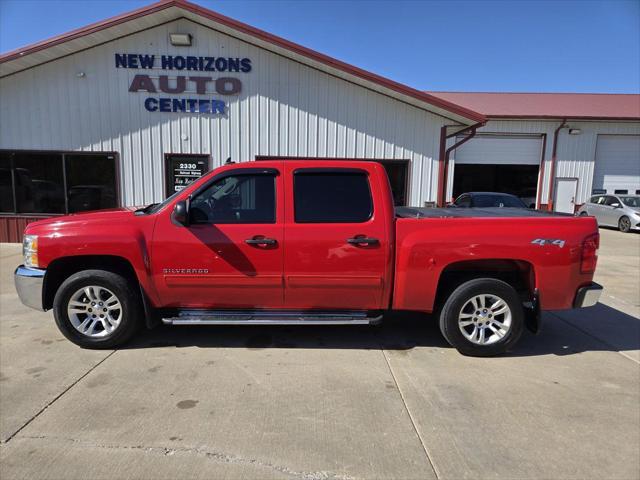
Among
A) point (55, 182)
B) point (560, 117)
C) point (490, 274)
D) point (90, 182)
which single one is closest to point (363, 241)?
point (490, 274)

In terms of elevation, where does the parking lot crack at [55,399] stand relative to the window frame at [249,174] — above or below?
below

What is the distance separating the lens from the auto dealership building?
401 inches

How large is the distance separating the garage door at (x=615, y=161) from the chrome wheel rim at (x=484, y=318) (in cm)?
Answer: 1966

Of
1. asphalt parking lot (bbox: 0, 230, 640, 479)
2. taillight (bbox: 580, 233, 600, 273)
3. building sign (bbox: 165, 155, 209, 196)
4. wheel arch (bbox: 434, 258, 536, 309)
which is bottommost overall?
asphalt parking lot (bbox: 0, 230, 640, 479)

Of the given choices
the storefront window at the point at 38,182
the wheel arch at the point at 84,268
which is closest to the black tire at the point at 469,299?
the wheel arch at the point at 84,268

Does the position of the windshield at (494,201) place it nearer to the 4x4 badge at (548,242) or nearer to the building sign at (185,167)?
the building sign at (185,167)

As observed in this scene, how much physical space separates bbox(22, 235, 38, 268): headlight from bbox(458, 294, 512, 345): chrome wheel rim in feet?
13.8

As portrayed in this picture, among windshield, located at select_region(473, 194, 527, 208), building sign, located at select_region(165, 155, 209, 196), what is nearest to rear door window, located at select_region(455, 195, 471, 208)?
windshield, located at select_region(473, 194, 527, 208)

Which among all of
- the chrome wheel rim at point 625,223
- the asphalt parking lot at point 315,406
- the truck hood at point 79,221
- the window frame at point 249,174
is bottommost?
the asphalt parking lot at point 315,406

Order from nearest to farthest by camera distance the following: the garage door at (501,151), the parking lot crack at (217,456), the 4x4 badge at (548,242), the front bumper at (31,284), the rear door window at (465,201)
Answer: the parking lot crack at (217,456)
the 4x4 badge at (548,242)
the front bumper at (31,284)
the rear door window at (465,201)
the garage door at (501,151)

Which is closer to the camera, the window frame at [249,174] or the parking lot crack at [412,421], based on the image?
the parking lot crack at [412,421]

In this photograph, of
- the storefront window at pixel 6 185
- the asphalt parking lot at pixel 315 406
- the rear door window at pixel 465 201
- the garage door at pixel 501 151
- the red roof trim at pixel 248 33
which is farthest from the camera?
the garage door at pixel 501 151

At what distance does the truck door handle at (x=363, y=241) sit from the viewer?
3.91 meters

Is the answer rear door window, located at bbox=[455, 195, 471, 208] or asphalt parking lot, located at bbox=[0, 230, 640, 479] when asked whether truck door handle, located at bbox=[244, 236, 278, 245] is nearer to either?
asphalt parking lot, located at bbox=[0, 230, 640, 479]
